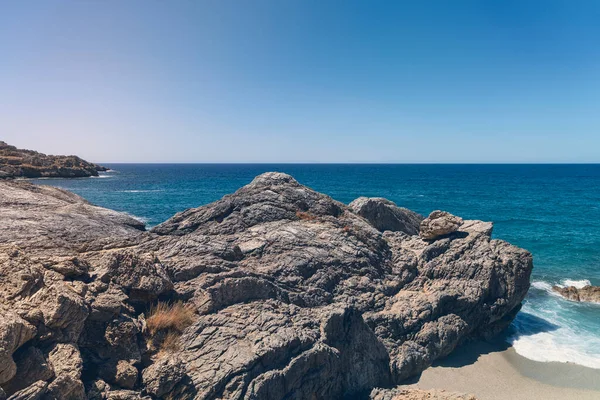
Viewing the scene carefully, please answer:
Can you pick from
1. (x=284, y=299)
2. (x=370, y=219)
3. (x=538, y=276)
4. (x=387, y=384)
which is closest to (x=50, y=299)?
(x=284, y=299)

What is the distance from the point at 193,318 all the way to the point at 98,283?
3319 mm

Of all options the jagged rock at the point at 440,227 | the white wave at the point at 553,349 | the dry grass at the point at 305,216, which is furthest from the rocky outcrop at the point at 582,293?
the dry grass at the point at 305,216

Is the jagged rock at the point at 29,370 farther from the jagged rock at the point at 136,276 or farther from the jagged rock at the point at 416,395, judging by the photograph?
the jagged rock at the point at 416,395

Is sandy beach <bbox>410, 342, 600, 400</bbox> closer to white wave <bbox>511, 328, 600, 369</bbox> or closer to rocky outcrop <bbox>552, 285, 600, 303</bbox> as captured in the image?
white wave <bbox>511, 328, 600, 369</bbox>

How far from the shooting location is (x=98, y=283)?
455 inches

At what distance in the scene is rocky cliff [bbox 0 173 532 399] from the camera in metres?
9.59

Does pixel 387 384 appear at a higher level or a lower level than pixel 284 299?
lower

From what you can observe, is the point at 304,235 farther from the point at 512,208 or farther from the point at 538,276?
the point at 512,208

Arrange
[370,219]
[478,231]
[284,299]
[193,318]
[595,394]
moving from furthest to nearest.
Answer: [370,219] < [478,231] < [595,394] < [284,299] < [193,318]

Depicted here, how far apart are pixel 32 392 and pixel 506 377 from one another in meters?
18.6

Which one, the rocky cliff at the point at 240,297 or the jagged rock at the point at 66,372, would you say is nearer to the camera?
the jagged rock at the point at 66,372

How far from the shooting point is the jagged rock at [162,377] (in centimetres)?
980

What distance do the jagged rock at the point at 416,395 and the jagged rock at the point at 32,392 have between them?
34.6 feet

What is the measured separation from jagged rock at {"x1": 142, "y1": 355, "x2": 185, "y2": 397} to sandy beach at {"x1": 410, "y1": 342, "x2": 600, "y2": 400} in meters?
10.3
